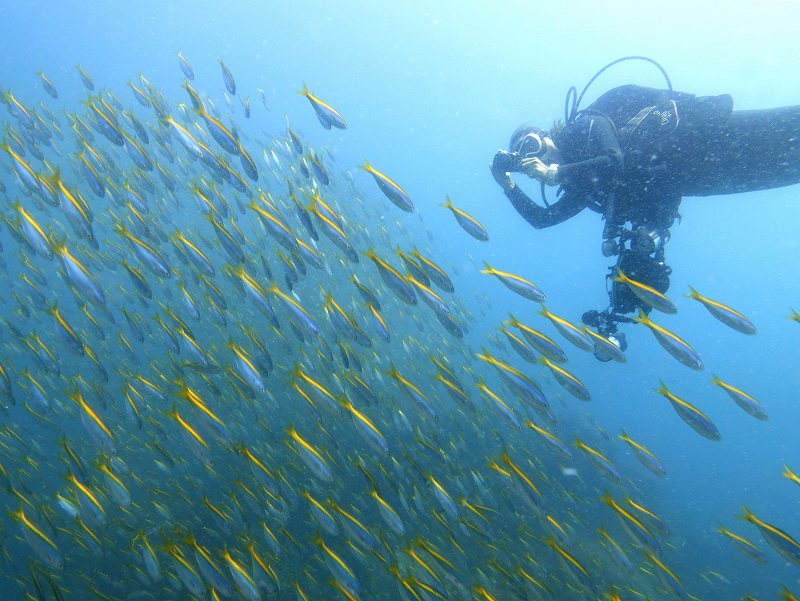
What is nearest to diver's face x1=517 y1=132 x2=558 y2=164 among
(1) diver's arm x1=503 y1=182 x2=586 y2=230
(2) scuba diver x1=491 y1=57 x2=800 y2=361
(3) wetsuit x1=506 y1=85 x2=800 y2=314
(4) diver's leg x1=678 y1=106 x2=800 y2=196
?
Answer: (2) scuba diver x1=491 y1=57 x2=800 y2=361

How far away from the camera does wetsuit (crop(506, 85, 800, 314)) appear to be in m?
4.77

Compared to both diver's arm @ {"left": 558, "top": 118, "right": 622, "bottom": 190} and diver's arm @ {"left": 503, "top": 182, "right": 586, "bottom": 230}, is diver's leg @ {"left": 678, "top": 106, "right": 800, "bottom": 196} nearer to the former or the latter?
diver's arm @ {"left": 558, "top": 118, "right": 622, "bottom": 190}

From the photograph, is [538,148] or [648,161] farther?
[538,148]

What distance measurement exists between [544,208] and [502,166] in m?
1.20

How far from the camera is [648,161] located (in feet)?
16.5

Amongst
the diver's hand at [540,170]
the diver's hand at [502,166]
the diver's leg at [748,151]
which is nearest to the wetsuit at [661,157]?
the diver's leg at [748,151]

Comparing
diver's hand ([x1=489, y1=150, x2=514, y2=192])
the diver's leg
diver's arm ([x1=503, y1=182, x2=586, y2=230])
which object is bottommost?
diver's hand ([x1=489, y1=150, x2=514, y2=192])

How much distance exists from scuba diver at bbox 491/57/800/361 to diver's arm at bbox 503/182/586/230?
171mm

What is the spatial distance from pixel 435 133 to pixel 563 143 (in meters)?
188

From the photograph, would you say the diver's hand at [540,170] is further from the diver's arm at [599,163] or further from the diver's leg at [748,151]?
the diver's leg at [748,151]

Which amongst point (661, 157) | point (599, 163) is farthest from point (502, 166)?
point (661, 157)

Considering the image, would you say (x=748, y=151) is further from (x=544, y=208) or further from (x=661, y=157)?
(x=544, y=208)

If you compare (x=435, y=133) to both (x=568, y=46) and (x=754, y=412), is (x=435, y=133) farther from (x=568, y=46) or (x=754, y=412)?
(x=754, y=412)

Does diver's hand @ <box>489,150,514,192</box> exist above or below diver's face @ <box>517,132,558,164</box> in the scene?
below
